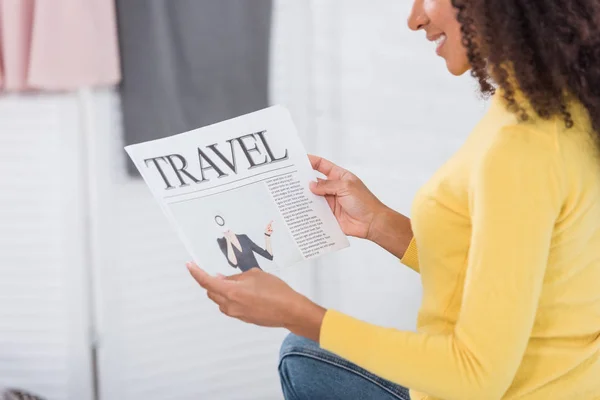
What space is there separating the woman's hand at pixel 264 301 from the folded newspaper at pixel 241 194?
45 mm

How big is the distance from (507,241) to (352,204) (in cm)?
41

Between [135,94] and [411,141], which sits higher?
[135,94]

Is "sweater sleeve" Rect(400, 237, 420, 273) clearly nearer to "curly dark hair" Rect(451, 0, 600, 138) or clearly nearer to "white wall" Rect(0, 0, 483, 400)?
"curly dark hair" Rect(451, 0, 600, 138)

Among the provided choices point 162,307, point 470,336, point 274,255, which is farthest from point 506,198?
point 162,307

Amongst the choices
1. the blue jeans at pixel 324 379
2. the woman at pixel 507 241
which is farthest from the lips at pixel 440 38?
the blue jeans at pixel 324 379

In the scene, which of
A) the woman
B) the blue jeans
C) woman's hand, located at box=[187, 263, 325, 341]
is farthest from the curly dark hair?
the blue jeans

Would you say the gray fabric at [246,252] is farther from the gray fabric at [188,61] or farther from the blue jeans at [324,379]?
the gray fabric at [188,61]

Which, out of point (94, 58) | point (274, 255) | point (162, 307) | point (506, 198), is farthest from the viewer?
point (162, 307)

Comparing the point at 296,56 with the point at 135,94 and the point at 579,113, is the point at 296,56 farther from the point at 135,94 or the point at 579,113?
the point at 579,113

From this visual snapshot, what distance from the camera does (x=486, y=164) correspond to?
0.70 meters

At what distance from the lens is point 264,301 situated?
2.67ft

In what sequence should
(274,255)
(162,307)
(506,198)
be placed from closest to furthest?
(506,198) → (274,255) → (162,307)

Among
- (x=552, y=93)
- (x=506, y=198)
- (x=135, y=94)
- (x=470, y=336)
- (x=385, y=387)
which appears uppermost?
(x=135, y=94)

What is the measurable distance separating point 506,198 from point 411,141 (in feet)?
3.78
